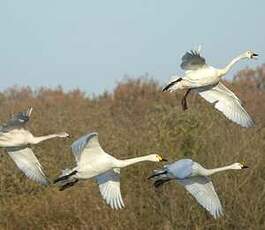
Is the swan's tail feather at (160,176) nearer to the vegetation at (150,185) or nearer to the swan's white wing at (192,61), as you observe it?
the swan's white wing at (192,61)

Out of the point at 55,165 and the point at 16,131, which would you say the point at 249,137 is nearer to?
the point at 55,165

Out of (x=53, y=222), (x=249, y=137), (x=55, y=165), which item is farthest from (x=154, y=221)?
(x=55, y=165)

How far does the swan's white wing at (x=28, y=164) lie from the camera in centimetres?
1295

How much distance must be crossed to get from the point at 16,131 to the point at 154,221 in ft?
19.7

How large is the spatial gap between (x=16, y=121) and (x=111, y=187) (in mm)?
1939

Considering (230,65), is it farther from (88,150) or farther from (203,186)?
(88,150)

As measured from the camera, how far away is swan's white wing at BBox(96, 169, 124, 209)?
11.6 m

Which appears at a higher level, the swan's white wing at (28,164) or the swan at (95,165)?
the swan at (95,165)

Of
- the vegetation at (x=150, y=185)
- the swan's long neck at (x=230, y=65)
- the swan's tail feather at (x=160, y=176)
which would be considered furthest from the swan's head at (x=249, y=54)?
the vegetation at (x=150, y=185)

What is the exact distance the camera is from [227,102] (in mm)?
13039

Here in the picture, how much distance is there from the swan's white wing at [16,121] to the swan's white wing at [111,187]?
155 centimetres

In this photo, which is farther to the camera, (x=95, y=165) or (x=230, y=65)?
(x=230, y=65)

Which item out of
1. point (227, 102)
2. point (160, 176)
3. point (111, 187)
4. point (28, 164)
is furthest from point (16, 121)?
point (227, 102)

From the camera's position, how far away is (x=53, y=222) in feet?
63.7
